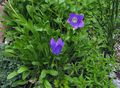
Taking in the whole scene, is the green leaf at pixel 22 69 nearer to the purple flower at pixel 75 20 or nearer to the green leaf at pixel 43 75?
the green leaf at pixel 43 75

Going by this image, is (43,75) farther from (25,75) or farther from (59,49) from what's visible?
(59,49)

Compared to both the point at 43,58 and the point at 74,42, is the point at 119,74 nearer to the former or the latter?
the point at 74,42

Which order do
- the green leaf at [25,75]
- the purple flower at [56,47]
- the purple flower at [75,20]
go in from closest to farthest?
the purple flower at [56,47]
the purple flower at [75,20]
the green leaf at [25,75]

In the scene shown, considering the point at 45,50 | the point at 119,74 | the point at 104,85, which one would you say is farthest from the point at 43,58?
the point at 119,74

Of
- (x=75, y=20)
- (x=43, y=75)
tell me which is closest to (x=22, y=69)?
(x=43, y=75)

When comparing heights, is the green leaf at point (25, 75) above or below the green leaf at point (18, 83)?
above

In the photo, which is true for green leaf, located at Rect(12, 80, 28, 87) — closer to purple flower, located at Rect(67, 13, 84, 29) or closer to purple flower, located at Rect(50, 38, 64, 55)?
purple flower, located at Rect(50, 38, 64, 55)

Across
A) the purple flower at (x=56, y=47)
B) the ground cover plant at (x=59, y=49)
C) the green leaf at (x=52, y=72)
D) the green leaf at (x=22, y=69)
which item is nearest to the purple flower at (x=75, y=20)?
the ground cover plant at (x=59, y=49)

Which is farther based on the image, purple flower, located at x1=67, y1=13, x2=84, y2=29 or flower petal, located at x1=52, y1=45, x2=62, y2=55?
purple flower, located at x1=67, y1=13, x2=84, y2=29

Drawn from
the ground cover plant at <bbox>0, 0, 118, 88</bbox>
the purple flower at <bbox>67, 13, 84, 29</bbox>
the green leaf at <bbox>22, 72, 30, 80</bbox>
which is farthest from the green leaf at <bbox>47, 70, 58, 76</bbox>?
the purple flower at <bbox>67, 13, 84, 29</bbox>
